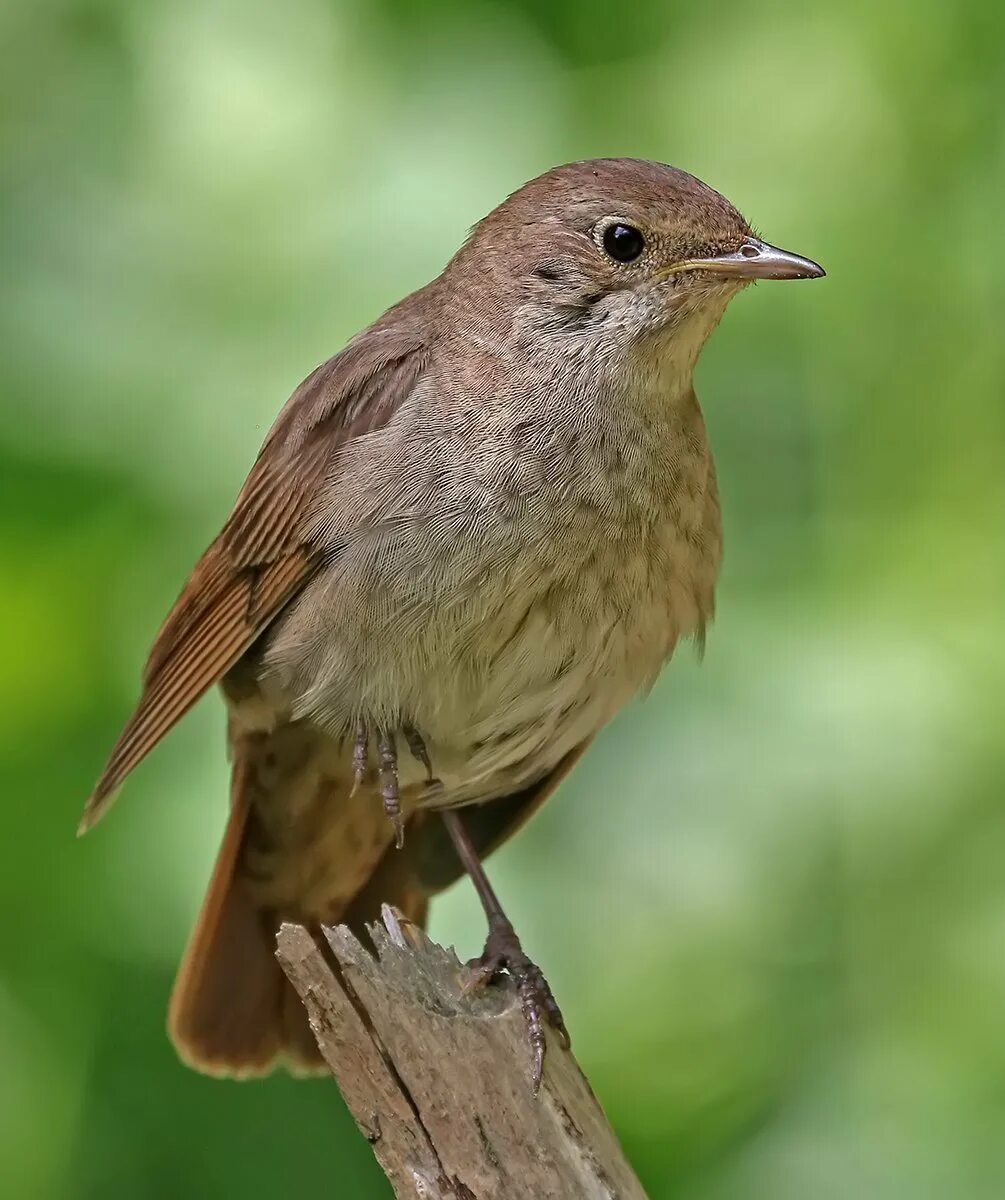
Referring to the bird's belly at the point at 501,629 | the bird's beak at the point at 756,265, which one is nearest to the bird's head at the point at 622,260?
the bird's beak at the point at 756,265

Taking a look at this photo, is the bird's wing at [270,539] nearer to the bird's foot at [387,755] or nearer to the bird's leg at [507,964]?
the bird's foot at [387,755]

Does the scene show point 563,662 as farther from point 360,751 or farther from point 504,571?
point 360,751

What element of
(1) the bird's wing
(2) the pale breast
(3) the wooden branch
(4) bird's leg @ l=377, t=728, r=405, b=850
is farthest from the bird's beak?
(3) the wooden branch

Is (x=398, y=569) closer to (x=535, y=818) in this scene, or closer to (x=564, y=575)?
(x=564, y=575)

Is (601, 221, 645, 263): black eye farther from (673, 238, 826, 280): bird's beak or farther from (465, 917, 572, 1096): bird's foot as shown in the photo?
(465, 917, 572, 1096): bird's foot

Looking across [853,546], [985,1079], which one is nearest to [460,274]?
[853,546]
